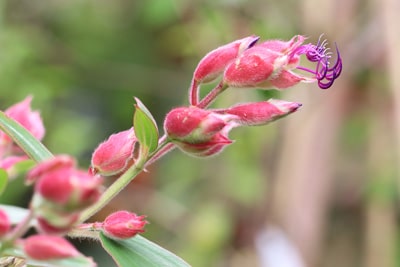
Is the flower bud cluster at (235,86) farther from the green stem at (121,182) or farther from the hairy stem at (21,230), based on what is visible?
the hairy stem at (21,230)

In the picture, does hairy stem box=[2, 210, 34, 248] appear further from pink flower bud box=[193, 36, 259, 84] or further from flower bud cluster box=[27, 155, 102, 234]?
pink flower bud box=[193, 36, 259, 84]

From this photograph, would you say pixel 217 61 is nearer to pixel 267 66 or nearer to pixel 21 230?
pixel 267 66

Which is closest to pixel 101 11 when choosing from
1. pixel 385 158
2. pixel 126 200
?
pixel 126 200

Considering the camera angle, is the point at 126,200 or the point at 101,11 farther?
the point at 101,11

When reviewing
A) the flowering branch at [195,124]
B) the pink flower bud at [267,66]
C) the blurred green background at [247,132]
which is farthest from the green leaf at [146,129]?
the blurred green background at [247,132]

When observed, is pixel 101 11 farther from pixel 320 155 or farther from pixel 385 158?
pixel 385 158
